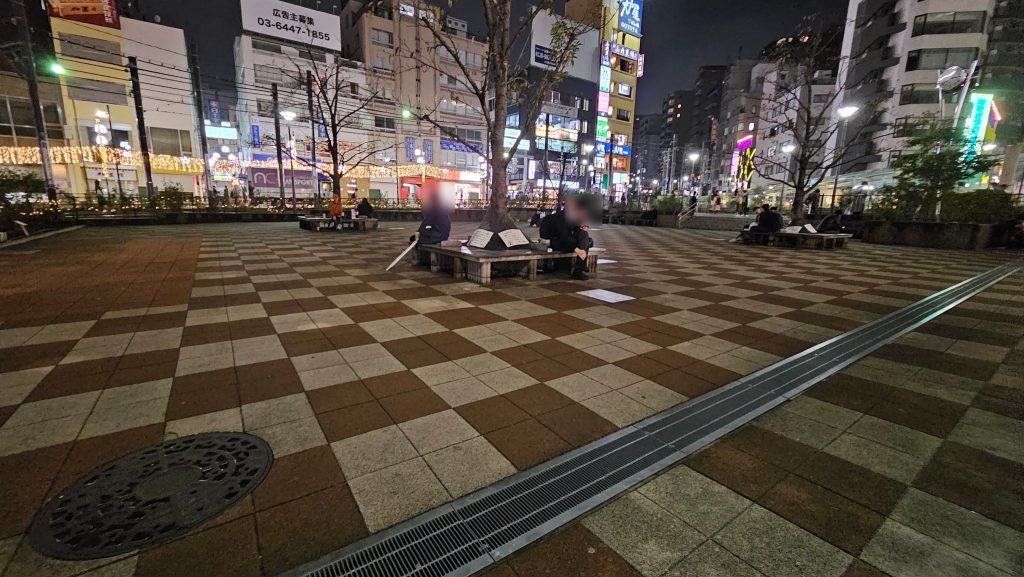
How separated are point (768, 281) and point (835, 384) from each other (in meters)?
5.80

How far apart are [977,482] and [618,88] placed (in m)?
82.1

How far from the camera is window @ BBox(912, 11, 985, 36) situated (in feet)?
130

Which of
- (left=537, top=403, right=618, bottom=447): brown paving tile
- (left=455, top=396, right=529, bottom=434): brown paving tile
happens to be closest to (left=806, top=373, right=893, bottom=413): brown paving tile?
(left=537, top=403, right=618, bottom=447): brown paving tile

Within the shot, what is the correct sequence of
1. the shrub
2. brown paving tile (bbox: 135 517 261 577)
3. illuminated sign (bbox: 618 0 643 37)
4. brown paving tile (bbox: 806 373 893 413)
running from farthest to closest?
illuminated sign (bbox: 618 0 643 37) → the shrub → brown paving tile (bbox: 806 373 893 413) → brown paving tile (bbox: 135 517 261 577)

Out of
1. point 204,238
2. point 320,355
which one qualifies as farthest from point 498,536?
point 204,238

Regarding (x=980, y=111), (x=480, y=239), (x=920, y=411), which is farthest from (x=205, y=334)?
(x=980, y=111)

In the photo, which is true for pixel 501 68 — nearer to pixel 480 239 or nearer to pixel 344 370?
pixel 480 239

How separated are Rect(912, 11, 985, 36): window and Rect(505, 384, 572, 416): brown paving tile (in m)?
60.7

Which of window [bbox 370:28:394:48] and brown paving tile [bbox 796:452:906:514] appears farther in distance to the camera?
window [bbox 370:28:394:48]

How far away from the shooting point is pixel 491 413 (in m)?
3.25

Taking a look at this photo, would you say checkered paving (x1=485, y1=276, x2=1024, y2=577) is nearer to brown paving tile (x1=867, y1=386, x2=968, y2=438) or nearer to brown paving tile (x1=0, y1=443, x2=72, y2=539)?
brown paving tile (x1=867, y1=386, x2=968, y2=438)

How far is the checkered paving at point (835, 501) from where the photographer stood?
1.91 meters

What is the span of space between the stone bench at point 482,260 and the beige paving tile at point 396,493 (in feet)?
17.9

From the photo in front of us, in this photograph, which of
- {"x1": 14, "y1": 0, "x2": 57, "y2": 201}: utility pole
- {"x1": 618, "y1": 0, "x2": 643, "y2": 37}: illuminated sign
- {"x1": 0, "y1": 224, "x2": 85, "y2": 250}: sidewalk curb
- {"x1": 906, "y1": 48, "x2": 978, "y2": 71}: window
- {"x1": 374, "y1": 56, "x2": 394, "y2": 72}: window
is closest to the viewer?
{"x1": 0, "y1": 224, "x2": 85, "y2": 250}: sidewalk curb
